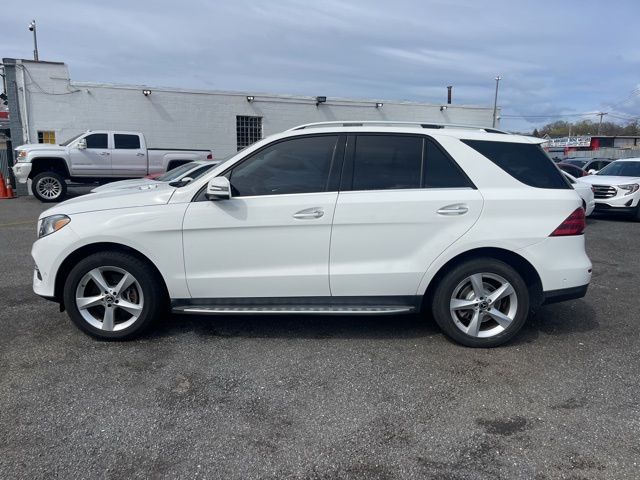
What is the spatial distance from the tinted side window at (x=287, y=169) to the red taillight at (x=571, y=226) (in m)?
1.93

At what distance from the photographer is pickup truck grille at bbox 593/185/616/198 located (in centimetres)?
1284

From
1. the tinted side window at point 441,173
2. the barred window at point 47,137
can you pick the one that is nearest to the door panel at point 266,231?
A: the tinted side window at point 441,173

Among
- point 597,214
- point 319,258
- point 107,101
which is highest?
point 107,101

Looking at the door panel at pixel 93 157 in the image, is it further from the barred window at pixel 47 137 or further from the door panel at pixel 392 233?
the door panel at pixel 392 233

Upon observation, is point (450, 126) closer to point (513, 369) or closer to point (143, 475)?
point (513, 369)

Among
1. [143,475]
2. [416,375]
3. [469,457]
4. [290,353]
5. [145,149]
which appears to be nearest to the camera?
[143,475]

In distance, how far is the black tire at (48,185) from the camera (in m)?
14.9

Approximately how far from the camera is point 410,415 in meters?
3.31

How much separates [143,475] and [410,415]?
1.62 metres

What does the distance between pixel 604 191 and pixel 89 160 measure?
14.1 m

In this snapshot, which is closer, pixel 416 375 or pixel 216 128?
pixel 416 375

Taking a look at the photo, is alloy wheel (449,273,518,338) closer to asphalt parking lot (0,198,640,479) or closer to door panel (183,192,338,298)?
asphalt parking lot (0,198,640,479)

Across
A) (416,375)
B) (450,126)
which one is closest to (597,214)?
(450,126)

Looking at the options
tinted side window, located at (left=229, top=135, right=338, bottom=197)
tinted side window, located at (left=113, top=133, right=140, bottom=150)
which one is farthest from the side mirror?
tinted side window, located at (left=113, top=133, right=140, bottom=150)
